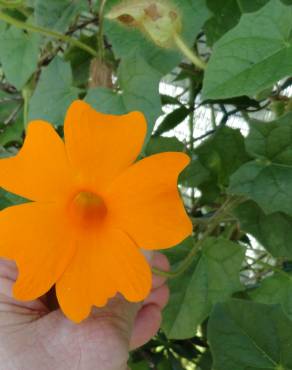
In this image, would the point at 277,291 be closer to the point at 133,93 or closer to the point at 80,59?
the point at 133,93

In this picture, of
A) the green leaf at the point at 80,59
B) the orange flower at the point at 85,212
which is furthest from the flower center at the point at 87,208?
the green leaf at the point at 80,59

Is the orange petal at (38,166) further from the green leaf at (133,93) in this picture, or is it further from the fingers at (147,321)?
the fingers at (147,321)

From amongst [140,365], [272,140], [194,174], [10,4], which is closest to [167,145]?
[194,174]

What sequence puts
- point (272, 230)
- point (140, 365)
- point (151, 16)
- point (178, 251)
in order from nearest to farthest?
point (151, 16) < point (272, 230) < point (178, 251) < point (140, 365)

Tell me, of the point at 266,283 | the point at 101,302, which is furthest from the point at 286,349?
the point at 101,302

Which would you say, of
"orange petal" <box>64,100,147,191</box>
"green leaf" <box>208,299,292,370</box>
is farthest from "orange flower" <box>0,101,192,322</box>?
"green leaf" <box>208,299,292,370</box>

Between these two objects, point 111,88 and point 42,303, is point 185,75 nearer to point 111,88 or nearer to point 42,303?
point 111,88

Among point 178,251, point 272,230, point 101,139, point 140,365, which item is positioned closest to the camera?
point 101,139

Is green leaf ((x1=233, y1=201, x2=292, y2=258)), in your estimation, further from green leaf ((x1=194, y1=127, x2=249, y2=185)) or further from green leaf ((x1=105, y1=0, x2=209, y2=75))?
green leaf ((x1=105, y1=0, x2=209, y2=75))
